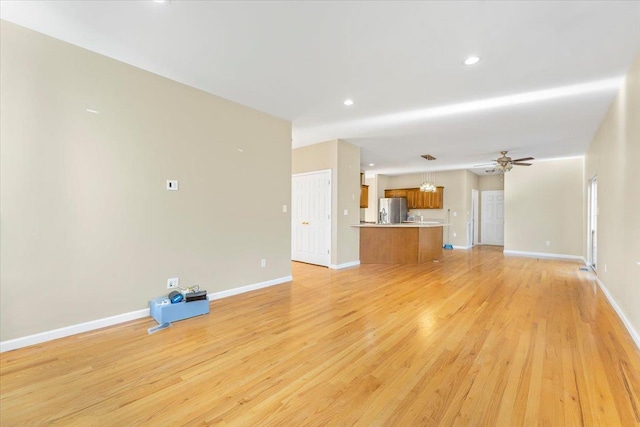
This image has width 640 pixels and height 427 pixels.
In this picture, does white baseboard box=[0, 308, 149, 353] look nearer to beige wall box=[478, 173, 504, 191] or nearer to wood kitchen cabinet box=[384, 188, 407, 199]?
wood kitchen cabinet box=[384, 188, 407, 199]

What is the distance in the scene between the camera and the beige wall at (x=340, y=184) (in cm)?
588

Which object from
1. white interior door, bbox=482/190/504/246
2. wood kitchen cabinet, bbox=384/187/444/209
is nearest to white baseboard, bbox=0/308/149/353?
wood kitchen cabinet, bbox=384/187/444/209

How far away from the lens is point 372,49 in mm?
2689

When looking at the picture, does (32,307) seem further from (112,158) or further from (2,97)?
(2,97)

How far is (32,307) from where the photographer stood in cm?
252

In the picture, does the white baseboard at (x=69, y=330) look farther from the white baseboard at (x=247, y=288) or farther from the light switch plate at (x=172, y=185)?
the light switch plate at (x=172, y=185)

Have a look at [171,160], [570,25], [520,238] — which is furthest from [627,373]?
[520,238]

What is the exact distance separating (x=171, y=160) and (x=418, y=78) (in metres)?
3.02

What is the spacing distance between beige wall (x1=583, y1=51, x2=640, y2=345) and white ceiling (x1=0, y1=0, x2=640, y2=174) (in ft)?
1.08

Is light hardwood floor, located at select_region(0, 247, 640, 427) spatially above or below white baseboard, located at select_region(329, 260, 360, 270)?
below

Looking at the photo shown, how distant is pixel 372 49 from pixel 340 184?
336 centimetres

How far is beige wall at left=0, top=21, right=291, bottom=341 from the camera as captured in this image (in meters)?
2.47

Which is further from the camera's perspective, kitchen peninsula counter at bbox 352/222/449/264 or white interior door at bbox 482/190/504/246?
white interior door at bbox 482/190/504/246

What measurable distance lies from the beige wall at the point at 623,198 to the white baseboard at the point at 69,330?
4.92 metres
